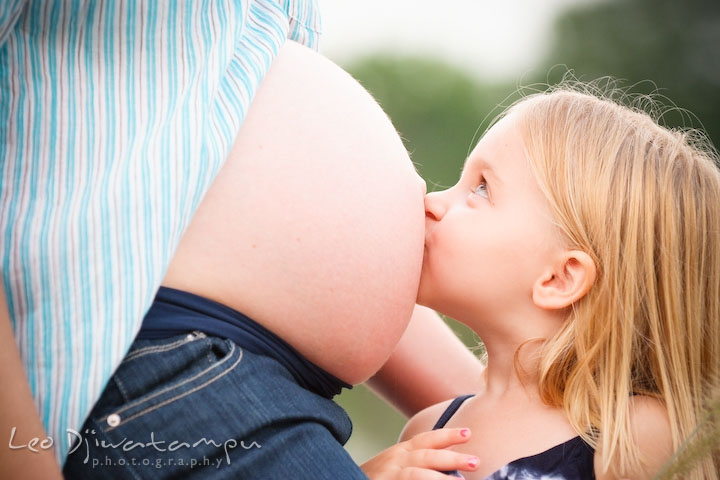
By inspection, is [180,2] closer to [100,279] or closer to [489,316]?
[100,279]

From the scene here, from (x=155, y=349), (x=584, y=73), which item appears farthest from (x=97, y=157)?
(x=584, y=73)

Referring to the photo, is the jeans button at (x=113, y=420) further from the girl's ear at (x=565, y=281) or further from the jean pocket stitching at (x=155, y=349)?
the girl's ear at (x=565, y=281)

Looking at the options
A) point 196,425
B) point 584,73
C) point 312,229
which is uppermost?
point 312,229

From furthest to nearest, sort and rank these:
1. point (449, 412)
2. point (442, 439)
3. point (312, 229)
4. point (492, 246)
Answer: point (449, 412)
point (492, 246)
point (442, 439)
point (312, 229)

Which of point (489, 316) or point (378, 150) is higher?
point (378, 150)

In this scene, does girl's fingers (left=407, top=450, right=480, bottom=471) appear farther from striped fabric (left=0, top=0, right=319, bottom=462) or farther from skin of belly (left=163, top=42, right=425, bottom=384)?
striped fabric (left=0, top=0, right=319, bottom=462)

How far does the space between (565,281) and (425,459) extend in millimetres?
413

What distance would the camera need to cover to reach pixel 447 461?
1134mm

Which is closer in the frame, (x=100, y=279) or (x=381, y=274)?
(x=100, y=279)

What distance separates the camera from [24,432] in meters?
0.80

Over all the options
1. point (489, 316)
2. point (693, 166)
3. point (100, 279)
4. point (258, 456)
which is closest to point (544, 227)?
point (489, 316)

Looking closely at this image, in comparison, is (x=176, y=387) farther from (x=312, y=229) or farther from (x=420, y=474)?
(x=420, y=474)

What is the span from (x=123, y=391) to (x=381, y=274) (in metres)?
0.44

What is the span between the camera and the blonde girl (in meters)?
1.18
